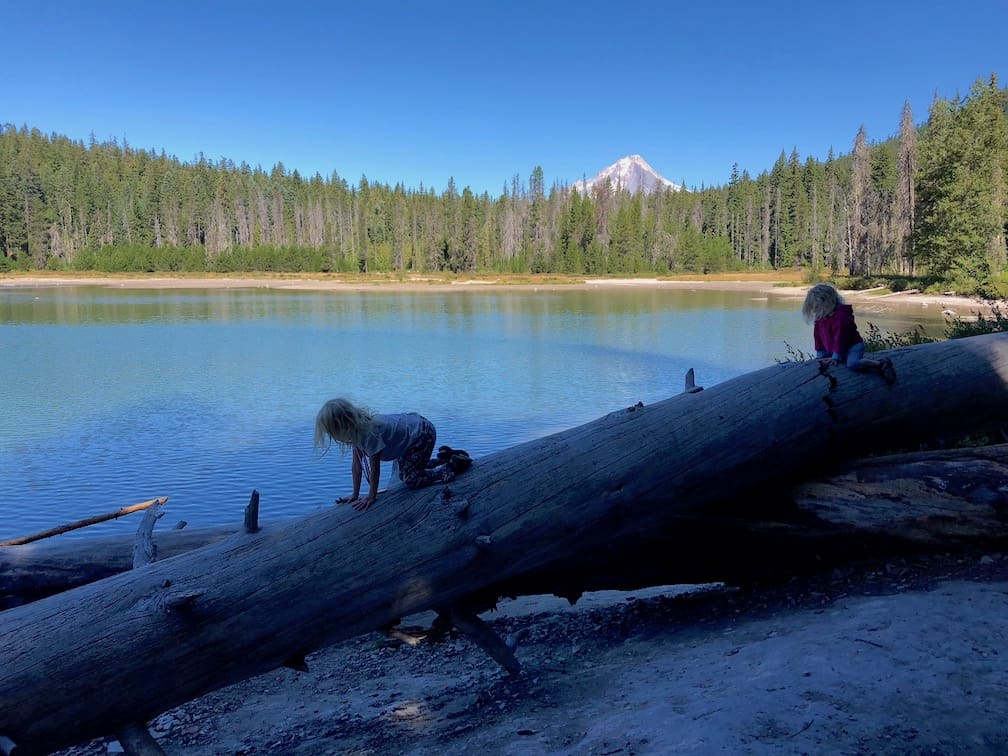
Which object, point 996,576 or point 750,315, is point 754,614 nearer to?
point 996,576

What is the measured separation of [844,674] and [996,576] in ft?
6.92

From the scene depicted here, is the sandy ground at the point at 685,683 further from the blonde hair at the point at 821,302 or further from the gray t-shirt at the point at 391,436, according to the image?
the blonde hair at the point at 821,302

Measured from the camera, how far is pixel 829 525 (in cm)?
588

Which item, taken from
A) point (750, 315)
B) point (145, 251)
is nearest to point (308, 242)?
point (145, 251)

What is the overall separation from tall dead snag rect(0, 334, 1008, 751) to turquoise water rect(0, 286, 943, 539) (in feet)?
20.7

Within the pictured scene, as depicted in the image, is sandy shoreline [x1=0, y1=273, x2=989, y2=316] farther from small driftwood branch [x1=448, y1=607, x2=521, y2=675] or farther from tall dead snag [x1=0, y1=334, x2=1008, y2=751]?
small driftwood branch [x1=448, y1=607, x2=521, y2=675]

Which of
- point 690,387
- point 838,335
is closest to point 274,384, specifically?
point 690,387

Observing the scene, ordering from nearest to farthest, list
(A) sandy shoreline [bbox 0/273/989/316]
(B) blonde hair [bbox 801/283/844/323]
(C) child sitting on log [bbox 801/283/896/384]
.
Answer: (C) child sitting on log [bbox 801/283/896/384], (B) blonde hair [bbox 801/283/844/323], (A) sandy shoreline [bbox 0/273/989/316]

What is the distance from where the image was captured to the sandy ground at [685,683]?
3621 millimetres

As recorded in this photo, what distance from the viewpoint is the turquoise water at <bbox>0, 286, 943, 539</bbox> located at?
41.9 feet

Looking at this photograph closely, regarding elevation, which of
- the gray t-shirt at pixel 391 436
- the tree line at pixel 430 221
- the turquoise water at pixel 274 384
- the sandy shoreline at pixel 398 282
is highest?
the tree line at pixel 430 221

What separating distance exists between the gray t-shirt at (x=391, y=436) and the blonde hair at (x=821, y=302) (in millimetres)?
3860

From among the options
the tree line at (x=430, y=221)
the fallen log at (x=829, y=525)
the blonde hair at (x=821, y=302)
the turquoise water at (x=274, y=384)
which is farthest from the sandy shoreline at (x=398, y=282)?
the fallen log at (x=829, y=525)

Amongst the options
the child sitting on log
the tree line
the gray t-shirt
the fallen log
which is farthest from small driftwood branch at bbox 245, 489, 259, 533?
the tree line
